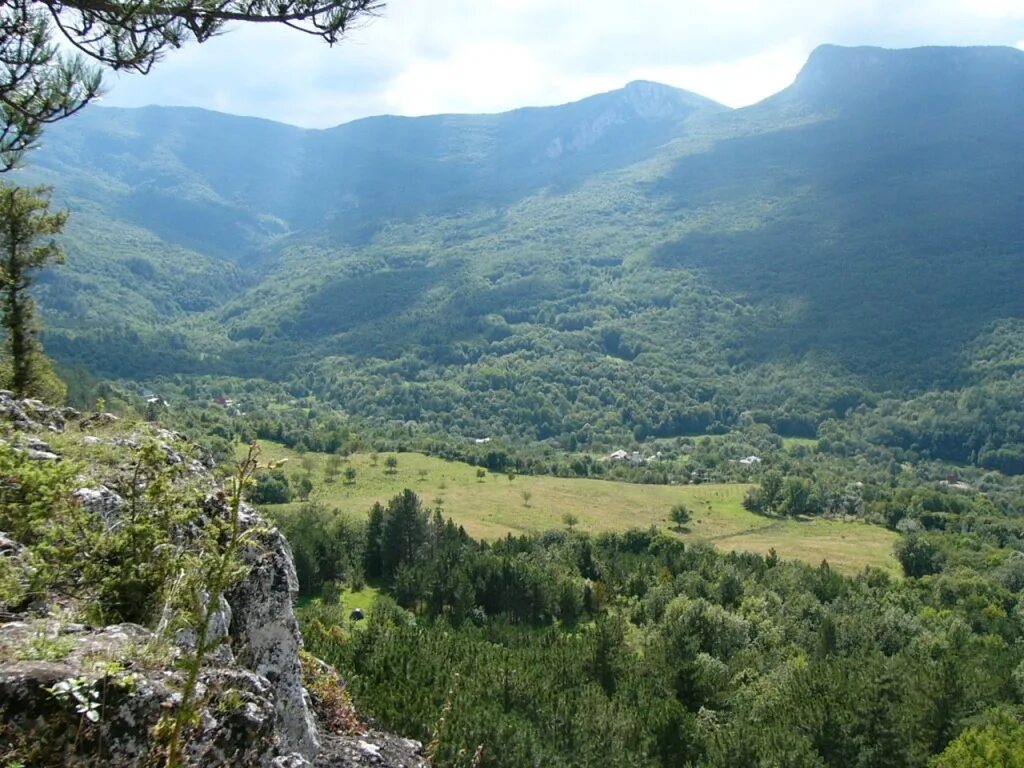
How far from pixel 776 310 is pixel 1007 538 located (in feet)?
399

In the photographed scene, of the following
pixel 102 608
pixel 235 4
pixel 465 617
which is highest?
pixel 235 4

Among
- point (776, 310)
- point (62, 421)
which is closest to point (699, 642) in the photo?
point (62, 421)

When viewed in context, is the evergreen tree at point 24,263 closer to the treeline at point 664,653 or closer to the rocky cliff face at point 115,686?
the treeline at point 664,653

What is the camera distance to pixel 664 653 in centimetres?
3703

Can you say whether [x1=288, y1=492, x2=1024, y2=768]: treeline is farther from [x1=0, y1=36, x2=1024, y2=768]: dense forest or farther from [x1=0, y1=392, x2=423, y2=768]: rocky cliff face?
[x1=0, y1=392, x2=423, y2=768]: rocky cliff face

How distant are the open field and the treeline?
10.8 m

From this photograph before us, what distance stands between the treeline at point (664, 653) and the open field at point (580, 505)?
1080cm

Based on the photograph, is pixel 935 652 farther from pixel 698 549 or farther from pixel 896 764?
pixel 698 549

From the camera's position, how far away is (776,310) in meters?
199

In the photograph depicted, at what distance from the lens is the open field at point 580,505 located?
254 ft

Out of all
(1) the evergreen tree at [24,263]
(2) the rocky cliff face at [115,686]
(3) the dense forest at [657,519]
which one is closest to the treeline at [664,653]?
(3) the dense forest at [657,519]

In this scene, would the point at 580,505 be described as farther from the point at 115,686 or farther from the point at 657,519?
the point at 115,686

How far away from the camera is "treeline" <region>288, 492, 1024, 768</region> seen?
23656mm

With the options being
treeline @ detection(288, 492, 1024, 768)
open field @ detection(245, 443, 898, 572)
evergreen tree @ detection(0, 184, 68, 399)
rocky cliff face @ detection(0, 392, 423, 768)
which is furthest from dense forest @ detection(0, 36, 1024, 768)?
evergreen tree @ detection(0, 184, 68, 399)
